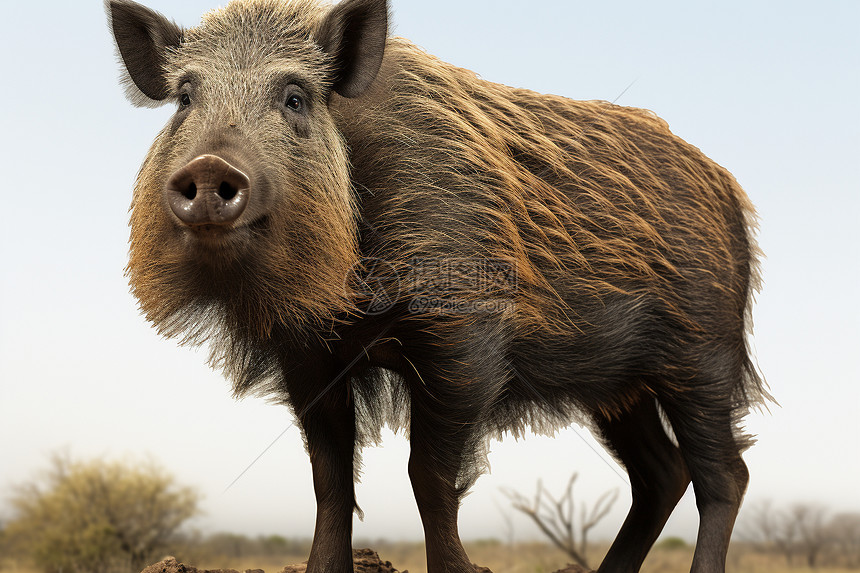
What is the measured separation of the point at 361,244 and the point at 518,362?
103cm

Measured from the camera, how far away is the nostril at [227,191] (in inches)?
120

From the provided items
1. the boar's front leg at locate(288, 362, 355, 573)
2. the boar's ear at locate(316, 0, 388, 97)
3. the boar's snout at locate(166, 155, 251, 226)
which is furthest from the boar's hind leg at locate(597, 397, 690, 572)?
the boar's snout at locate(166, 155, 251, 226)

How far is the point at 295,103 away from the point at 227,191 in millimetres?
659

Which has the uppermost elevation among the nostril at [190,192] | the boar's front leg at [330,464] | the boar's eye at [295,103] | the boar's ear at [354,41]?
the boar's ear at [354,41]

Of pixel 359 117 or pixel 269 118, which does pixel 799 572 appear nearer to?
pixel 359 117

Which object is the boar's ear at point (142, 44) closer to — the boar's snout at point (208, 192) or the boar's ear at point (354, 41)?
the boar's ear at point (354, 41)

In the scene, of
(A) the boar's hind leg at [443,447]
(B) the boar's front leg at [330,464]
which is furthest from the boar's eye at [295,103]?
(B) the boar's front leg at [330,464]

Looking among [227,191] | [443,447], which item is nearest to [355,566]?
[443,447]

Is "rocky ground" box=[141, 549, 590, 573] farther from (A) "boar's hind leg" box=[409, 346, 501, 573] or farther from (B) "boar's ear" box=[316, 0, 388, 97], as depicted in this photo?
(B) "boar's ear" box=[316, 0, 388, 97]

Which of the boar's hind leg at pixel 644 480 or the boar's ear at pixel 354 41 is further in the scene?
the boar's hind leg at pixel 644 480

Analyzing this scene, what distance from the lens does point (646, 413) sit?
207 inches

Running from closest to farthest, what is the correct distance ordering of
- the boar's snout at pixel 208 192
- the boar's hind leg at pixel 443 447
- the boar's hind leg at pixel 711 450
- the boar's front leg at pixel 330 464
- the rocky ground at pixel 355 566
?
1. the boar's snout at pixel 208 192
2. the boar's hind leg at pixel 443 447
3. the boar's front leg at pixel 330 464
4. the rocky ground at pixel 355 566
5. the boar's hind leg at pixel 711 450

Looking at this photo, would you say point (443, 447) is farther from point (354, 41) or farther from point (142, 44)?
point (142, 44)

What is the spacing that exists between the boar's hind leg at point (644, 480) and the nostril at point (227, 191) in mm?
3017
